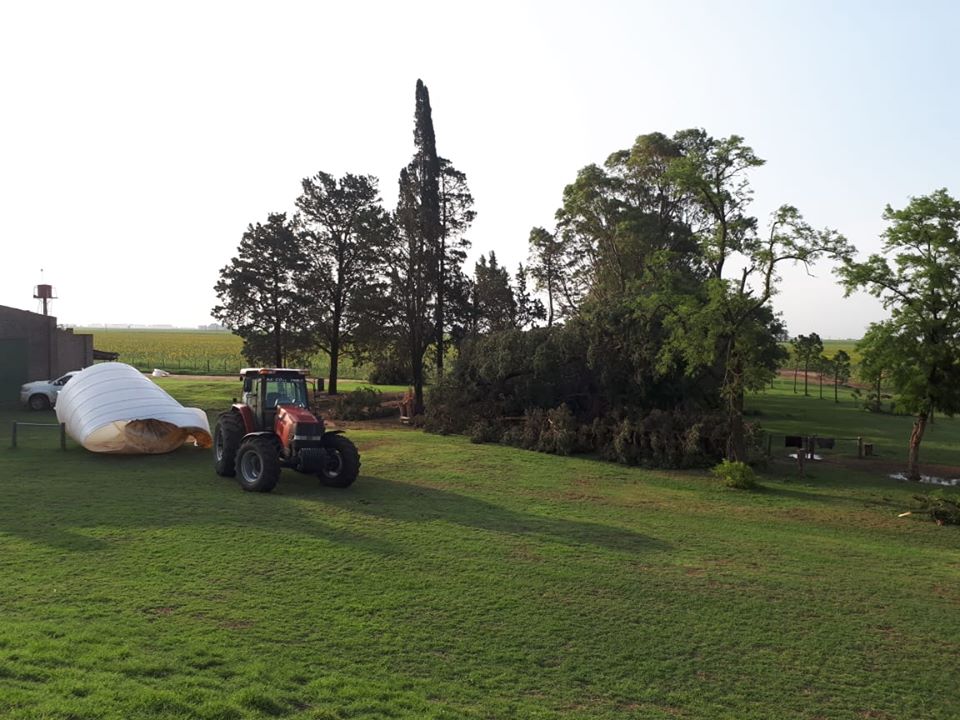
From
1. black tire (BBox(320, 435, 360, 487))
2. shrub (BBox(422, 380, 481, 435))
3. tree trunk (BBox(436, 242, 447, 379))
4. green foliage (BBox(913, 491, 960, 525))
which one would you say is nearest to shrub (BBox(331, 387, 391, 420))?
tree trunk (BBox(436, 242, 447, 379))

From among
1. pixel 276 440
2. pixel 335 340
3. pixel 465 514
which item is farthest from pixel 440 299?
pixel 465 514

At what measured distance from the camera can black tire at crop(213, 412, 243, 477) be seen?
14.9m

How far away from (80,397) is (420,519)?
11500 mm

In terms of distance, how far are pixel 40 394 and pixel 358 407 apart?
12.7m

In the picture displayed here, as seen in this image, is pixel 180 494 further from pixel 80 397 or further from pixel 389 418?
pixel 389 418

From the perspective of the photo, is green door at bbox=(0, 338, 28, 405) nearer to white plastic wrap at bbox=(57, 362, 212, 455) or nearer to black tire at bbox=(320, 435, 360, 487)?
white plastic wrap at bbox=(57, 362, 212, 455)

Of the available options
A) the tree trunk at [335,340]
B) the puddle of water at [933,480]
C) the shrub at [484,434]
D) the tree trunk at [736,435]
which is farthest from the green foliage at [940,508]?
the tree trunk at [335,340]

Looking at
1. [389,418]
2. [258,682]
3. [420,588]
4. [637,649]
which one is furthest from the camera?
[389,418]

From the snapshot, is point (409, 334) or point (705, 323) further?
point (409, 334)

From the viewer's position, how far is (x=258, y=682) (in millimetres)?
5566

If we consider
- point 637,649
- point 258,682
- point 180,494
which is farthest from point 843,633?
point 180,494

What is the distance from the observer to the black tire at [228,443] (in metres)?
14.9

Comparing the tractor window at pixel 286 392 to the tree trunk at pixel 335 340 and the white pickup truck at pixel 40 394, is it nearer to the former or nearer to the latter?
the white pickup truck at pixel 40 394

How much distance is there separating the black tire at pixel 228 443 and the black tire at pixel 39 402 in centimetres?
1696
